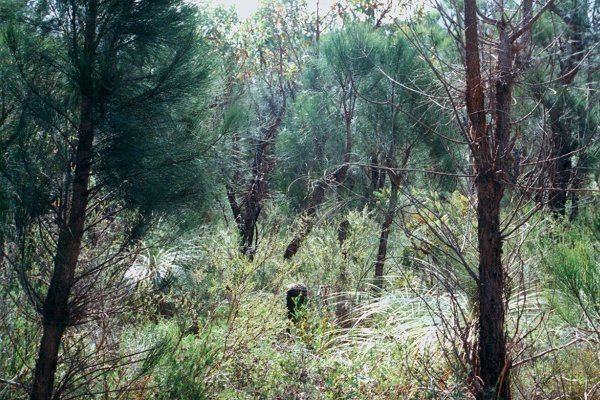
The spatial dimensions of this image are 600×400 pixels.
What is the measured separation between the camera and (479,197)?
Result: 4.15 m

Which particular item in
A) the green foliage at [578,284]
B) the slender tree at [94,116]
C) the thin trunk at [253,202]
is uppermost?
the thin trunk at [253,202]

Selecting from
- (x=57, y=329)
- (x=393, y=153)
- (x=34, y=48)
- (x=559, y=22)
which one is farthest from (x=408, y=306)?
(x=559, y=22)

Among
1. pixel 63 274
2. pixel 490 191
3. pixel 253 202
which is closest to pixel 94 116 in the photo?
pixel 63 274

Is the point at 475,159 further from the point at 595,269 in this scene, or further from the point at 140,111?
the point at 140,111

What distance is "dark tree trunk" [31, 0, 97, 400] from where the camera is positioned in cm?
406

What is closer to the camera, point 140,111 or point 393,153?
point 140,111

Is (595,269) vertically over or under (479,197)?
under

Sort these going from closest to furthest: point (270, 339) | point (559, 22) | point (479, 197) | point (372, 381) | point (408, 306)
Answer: point (479, 197) < point (372, 381) < point (270, 339) < point (408, 306) < point (559, 22)

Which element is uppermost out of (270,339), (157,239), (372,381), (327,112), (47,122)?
(327,112)

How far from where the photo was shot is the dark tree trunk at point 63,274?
4.06 m

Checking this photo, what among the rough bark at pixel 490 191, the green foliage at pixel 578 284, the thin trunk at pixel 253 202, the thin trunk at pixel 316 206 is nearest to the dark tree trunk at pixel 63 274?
the rough bark at pixel 490 191

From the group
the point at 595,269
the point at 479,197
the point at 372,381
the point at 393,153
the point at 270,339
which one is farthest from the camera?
the point at 393,153

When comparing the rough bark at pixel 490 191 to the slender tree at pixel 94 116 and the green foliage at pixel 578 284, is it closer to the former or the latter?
the green foliage at pixel 578 284

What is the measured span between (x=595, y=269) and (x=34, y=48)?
10.4ft
